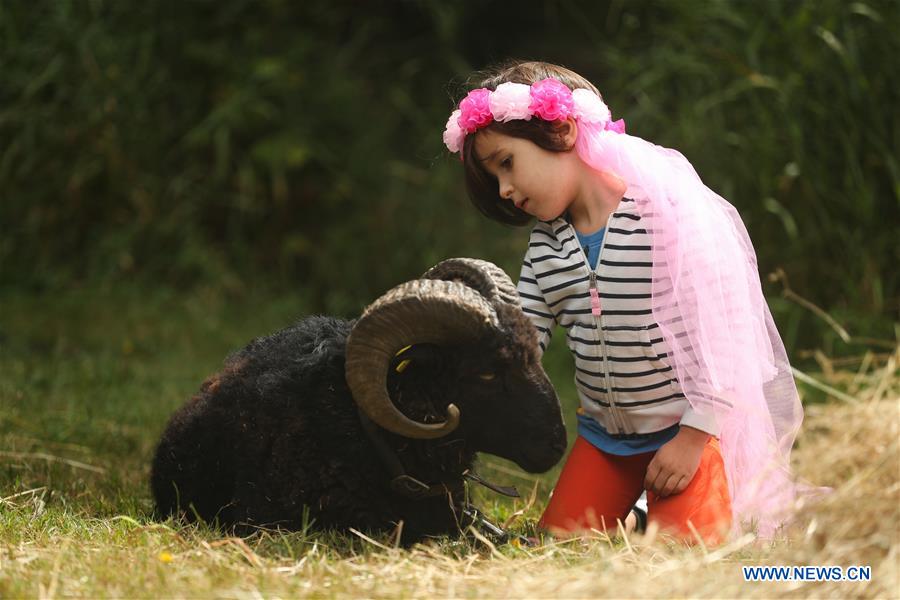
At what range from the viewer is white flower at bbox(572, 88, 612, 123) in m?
4.06

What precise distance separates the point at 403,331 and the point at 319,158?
658cm

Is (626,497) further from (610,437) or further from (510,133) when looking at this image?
(510,133)

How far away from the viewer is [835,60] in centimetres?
702

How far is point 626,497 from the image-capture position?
4344 millimetres

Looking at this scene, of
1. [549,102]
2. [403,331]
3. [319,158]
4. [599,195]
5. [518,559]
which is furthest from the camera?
[319,158]

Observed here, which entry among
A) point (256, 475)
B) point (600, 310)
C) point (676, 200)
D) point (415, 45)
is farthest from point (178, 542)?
point (415, 45)

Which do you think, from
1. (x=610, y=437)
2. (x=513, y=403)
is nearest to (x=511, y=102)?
(x=513, y=403)

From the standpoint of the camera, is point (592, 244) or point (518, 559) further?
point (592, 244)

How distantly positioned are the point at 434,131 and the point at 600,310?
6.45 m

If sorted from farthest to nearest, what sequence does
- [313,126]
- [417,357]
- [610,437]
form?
[313,126], [610,437], [417,357]

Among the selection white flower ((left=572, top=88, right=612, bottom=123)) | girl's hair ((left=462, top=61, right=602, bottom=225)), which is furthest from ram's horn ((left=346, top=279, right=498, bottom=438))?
white flower ((left=572, top=88, right=612, bottom=123))

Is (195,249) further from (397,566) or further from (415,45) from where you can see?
(397,566)

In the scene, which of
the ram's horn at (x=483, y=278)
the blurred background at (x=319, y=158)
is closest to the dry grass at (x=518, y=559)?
the ram's horn at (x=483, y=278)

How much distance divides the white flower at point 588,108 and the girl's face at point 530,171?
0.15 metres
